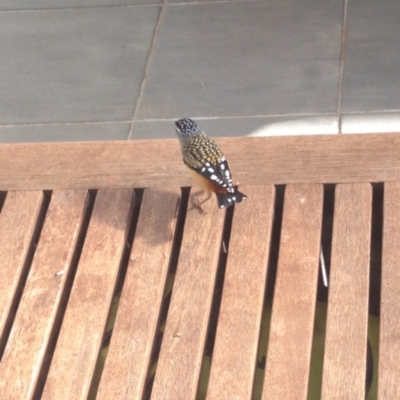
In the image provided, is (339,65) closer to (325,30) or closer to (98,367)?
(325,30)

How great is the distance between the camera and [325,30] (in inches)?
130

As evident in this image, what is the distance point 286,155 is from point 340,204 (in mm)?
198

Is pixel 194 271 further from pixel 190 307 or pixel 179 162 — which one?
pixel 179 162

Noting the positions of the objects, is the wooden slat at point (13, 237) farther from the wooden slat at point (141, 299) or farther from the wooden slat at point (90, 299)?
the wooden slat at point (141, 299)

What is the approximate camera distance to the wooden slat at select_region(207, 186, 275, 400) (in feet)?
5.82

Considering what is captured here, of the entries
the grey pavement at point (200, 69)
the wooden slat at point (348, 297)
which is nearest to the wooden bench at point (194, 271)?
the wooden slat at point (348, 297)

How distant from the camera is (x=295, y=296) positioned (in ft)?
6.19

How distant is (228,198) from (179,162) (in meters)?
0.24

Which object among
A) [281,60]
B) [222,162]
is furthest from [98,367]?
[281,60]

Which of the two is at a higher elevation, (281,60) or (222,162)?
(222,162)

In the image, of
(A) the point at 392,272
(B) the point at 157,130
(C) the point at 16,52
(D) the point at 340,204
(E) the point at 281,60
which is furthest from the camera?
(C) the point at 16,52

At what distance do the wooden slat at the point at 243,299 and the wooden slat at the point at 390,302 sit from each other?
0.25 metres

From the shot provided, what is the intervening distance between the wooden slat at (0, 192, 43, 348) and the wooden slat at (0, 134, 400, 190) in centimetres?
5

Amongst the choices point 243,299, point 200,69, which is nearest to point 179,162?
point 243,299
